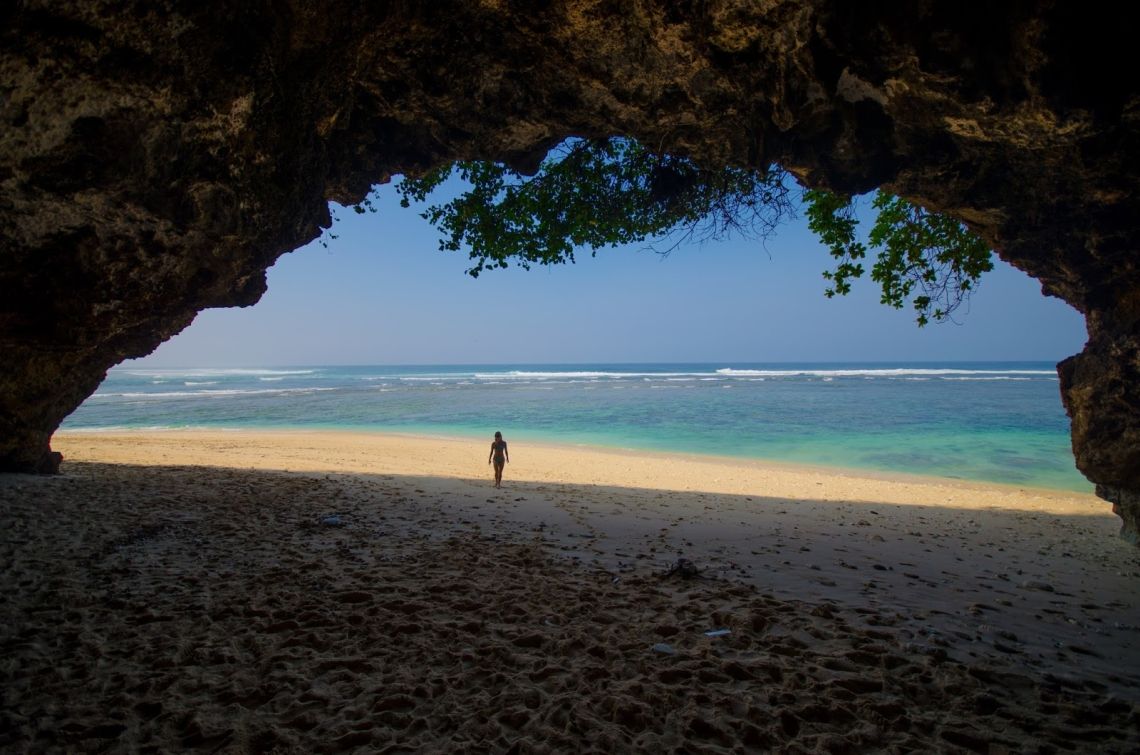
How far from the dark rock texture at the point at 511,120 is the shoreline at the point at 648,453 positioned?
24.1 ft

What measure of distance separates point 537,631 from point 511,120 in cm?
567

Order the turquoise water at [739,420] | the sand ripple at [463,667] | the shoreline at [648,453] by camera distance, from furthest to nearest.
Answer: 1. the turquoise water at [739,420]
2. the shoreline at [648,453]
3. the sand ripple at [463,667]

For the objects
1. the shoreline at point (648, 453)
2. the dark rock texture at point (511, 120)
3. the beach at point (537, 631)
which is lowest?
the shoreline at point (648, 453)

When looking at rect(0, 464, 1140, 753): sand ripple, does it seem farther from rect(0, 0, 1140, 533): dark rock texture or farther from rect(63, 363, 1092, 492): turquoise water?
rect(63, 363, 1092, 492): turquoise water

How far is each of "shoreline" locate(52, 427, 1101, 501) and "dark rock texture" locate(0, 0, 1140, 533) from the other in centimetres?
736

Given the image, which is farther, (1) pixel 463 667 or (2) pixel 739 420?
(2) pixel 739 420

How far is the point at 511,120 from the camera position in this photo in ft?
19.9

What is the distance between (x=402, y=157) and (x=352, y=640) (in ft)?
19.8

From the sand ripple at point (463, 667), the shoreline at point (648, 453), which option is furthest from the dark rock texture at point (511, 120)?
the shoreline at point (648, 453)

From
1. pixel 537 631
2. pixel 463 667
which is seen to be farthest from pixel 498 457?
pixel 463 667

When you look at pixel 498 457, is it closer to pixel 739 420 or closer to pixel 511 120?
pixel 511 120

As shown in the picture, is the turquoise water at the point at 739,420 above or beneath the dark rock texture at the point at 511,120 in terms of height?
beneath

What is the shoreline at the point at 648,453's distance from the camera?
13512mm

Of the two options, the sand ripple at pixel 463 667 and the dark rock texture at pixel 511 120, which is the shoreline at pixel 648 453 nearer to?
the dark rock texture at pixel 511 120
